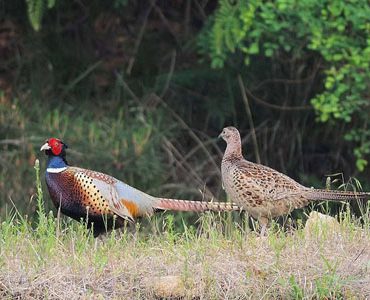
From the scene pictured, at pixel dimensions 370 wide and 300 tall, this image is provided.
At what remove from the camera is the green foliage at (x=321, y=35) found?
1059cm

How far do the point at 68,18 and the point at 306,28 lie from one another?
297 cm

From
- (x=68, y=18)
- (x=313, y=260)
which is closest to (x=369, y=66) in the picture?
(x=68, y=18)

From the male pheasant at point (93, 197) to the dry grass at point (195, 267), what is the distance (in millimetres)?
1080

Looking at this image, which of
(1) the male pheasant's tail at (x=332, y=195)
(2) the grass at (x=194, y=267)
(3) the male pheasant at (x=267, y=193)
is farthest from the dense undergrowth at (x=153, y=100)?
(2) the grass at (x=194, y=267)

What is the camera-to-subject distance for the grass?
6.13 metres

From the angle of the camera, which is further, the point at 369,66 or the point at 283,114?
the point at 283,114

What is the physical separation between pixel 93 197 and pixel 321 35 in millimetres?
3485

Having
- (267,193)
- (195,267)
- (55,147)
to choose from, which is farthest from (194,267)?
(55,147)

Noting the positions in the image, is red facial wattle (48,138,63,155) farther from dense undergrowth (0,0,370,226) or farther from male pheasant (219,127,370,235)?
dense undergrowth (0,0,370,226)

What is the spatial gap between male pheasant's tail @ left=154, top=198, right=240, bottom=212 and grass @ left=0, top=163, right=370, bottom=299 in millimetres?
1160

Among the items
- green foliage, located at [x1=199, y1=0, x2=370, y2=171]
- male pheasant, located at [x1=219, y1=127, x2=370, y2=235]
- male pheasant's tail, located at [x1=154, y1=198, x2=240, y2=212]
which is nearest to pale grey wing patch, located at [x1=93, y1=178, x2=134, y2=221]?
male pheasant's tail, located at [x1=154, y1=198, x2=240, y2=212]

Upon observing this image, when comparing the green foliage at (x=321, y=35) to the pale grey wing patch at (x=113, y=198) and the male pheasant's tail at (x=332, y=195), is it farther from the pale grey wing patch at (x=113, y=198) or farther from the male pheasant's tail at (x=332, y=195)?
the male pheasant's tail at (x=332, y=195)

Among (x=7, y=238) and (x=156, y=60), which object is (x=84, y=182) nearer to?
(x=7, y=238)

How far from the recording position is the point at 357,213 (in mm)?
10859
